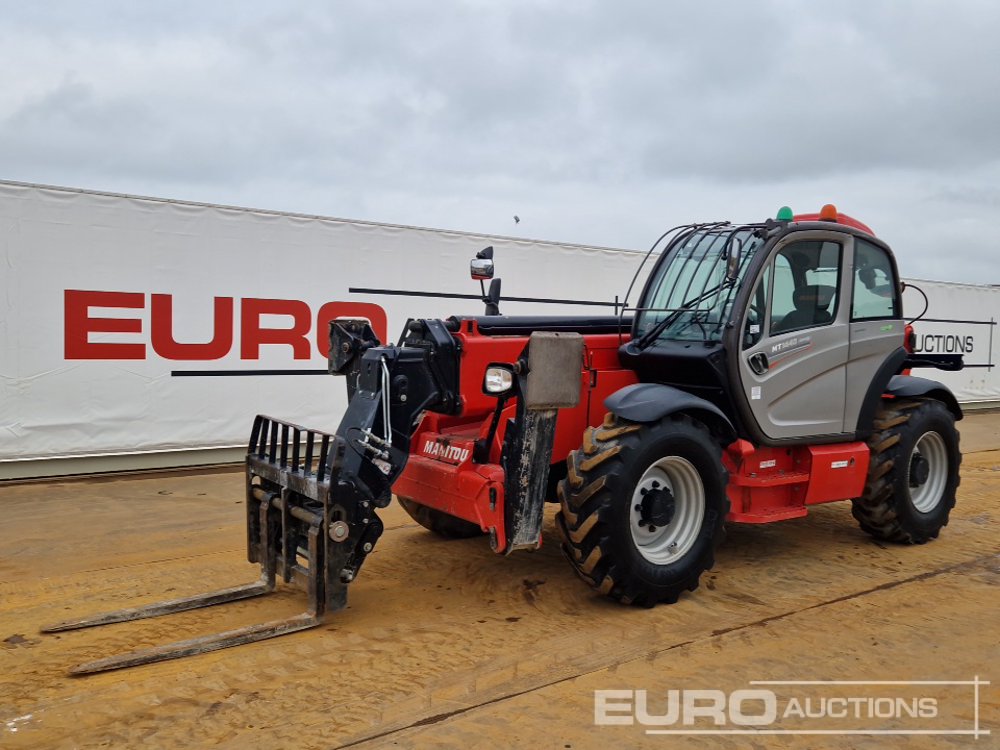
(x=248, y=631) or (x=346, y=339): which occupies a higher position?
(x=346, y=339)

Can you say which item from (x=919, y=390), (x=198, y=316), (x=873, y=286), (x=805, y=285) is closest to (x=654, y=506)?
(x=805, y=285)

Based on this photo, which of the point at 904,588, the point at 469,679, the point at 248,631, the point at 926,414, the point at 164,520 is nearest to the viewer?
the point at 469,679

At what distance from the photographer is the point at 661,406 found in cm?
508

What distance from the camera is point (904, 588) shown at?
5633 millimetres

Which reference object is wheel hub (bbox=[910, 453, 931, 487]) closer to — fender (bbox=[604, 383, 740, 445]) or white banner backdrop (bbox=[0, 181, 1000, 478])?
fender (bbox=[604, 383, 740, 445])

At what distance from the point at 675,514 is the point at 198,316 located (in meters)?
6.23

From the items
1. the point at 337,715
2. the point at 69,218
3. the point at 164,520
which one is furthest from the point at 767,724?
the point at 69,218

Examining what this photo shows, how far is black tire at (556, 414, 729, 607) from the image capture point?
191 inches

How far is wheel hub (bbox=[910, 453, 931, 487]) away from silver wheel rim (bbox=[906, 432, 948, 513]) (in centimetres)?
11

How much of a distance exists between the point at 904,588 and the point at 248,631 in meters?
4.05

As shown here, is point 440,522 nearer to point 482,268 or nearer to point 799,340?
point 482,268

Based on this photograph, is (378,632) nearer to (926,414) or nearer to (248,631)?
(248,631)

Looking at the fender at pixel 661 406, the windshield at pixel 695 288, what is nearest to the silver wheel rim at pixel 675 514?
the fender at pixel 661 406

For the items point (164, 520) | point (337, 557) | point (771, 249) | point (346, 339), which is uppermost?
point (771, 249)
